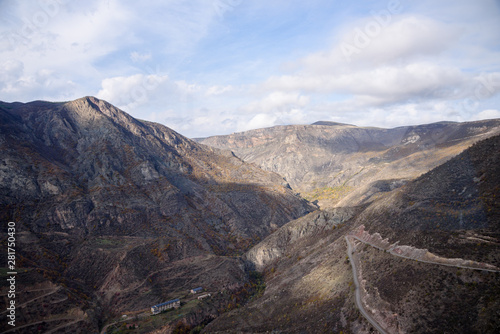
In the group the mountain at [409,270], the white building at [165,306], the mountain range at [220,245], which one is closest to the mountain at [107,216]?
the mountain range at [220,245]

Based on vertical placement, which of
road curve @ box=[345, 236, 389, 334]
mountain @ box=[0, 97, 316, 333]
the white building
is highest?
mountain @ box=[0, 97, 316, 333]

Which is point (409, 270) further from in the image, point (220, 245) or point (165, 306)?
point (220, 245)

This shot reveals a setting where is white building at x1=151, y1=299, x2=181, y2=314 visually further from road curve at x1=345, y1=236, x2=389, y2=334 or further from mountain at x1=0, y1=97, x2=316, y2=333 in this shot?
road curve at x1=345, y1=236, x2=389, y2=334

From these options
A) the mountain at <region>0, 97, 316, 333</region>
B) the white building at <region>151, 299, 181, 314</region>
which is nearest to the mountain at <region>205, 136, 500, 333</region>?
the white building at <region>151, 299, 181, 314</region>

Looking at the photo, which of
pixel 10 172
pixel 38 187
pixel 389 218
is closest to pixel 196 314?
pixel 389 218

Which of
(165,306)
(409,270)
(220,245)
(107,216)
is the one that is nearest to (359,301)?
(409,270)

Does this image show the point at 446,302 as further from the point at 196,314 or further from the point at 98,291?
the point at 98,291
